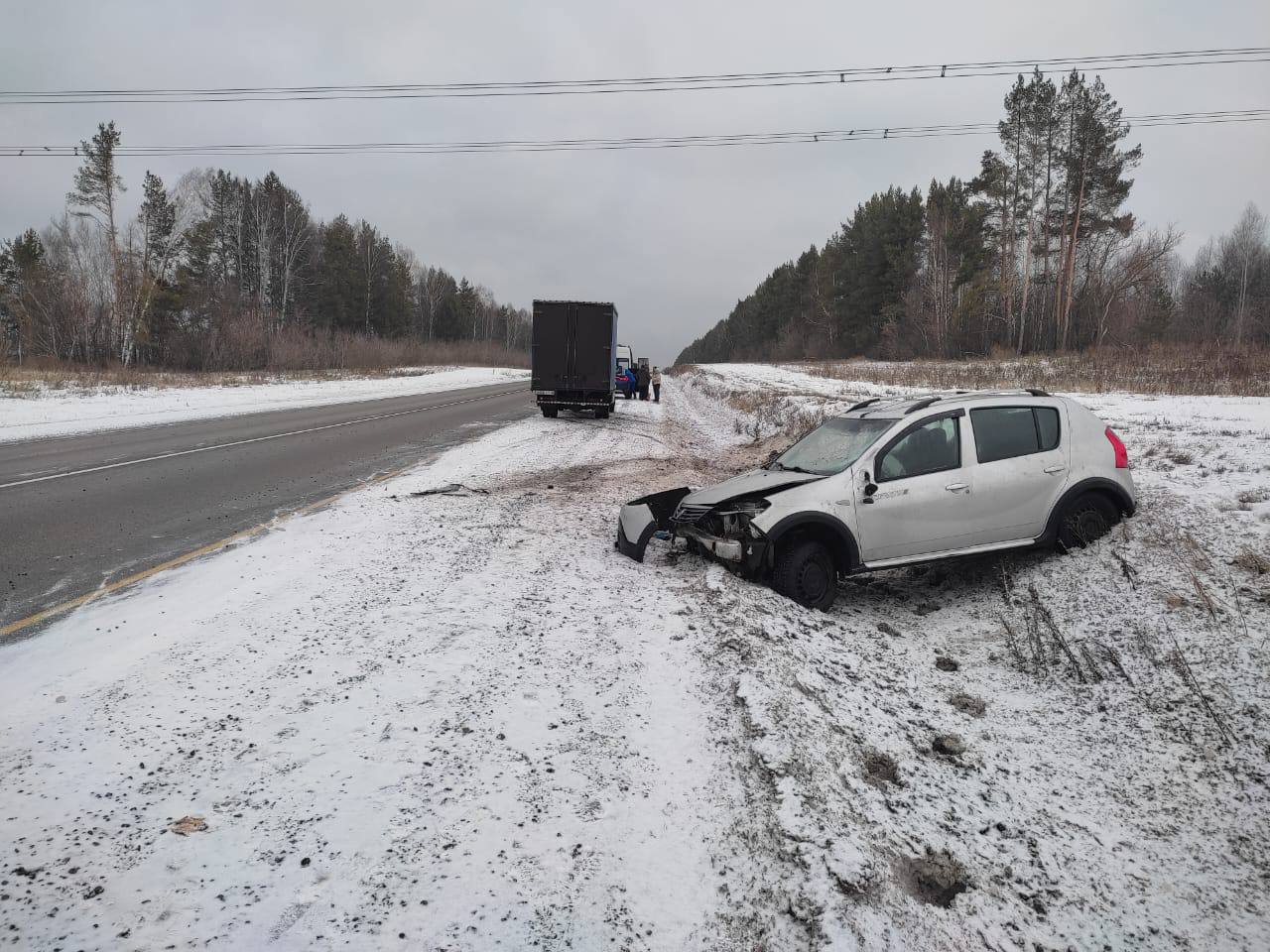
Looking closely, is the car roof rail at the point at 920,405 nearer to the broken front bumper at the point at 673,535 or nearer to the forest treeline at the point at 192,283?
the broken front bumper at the point at 673,535

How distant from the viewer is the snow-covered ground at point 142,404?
1585cm

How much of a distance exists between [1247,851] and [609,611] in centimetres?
367

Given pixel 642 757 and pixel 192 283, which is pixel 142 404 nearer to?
pixel 642 757

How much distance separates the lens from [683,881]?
2.52m

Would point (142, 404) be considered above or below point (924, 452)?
below

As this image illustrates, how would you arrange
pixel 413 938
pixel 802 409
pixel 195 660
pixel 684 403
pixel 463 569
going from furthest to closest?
1. pixel 684 403
2. pixel 802 409
3. pixel 463 569
4. pixel 195 660
5. pixel 413 938

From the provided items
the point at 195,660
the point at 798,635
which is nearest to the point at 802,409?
the point at 798,635

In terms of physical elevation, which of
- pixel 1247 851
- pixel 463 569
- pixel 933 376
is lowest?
pixel 1247 851

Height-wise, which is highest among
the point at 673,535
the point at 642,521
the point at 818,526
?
the point at 818,526

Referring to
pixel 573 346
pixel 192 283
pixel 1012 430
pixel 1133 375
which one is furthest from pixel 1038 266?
pixel 192 283

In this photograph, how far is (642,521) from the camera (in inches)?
250

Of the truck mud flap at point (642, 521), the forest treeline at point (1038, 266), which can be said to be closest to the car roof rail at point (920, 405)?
the truck mud flap at point (642, 521)

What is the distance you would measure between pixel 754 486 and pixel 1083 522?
3.08 meters

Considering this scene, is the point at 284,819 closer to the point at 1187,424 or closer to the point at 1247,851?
the point at 1247,851
